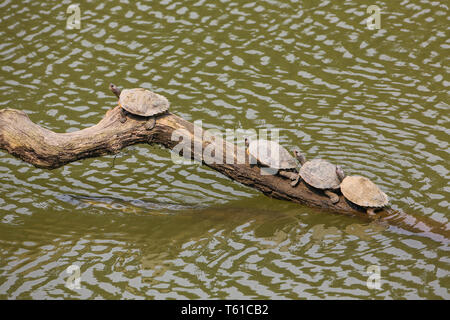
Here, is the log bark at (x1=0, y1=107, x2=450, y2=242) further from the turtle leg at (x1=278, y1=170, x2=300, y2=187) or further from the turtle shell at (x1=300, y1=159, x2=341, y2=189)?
the turtle shell at (x1=300, y1=159, x2=341, y2=189)

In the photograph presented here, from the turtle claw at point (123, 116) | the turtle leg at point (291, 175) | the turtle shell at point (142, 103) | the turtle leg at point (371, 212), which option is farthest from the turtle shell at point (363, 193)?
the turtle claw at point (123, 116)

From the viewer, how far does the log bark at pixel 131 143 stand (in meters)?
9.00

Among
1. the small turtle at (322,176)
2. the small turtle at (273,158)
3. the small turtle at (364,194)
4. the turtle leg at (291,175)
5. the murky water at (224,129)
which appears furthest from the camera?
the turtle leg at (291,175)

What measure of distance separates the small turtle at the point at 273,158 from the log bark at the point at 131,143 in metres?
0.11

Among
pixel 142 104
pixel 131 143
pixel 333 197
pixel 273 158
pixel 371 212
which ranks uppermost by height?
pixel 142 104

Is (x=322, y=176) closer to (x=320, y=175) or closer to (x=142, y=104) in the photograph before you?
(x=320, y=175)

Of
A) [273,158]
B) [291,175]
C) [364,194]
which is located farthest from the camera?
[291,175]

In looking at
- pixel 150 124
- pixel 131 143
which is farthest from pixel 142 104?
pixel 131 143

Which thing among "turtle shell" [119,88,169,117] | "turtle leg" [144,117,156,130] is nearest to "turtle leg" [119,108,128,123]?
"turtle shell" [119,88,169,117]

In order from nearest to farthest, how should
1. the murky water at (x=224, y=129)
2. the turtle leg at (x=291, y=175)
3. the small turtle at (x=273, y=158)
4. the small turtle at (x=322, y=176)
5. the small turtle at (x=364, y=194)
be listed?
the murky water at (x=224, y=129), the small turtle at (x=364, y=194), the small turtle at (x=322, y=176), the small turtle at (x=273, y=158), the turtle leg at (x=291, y=175)

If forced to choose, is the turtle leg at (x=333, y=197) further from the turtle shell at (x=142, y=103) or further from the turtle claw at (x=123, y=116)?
the turtle claw at (x=123, y=116)

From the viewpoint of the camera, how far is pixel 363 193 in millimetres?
8688

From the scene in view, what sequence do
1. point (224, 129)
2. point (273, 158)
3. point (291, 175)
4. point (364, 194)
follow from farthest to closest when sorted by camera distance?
point (224, 129) < point (291, 175) < point (273, 158) < point (364, 194)

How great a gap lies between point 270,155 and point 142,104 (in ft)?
5.76
